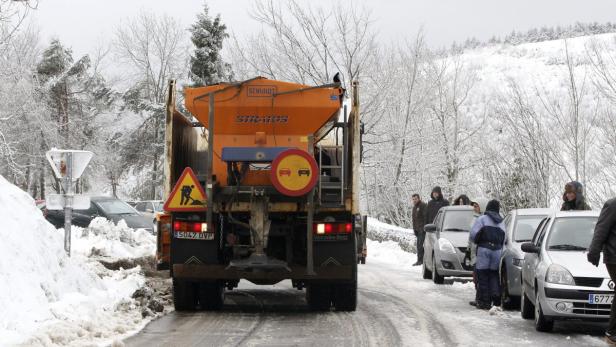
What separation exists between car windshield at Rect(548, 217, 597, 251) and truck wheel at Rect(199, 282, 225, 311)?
4.46 m

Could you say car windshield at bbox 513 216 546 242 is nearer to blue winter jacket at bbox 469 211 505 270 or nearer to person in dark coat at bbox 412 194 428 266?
blue winter jacket at bbox 469 211 505 270

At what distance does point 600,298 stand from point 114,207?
19.0 meters

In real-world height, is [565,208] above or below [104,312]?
above

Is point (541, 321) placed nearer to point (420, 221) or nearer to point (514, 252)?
point (514, 252)

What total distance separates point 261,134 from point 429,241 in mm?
7434

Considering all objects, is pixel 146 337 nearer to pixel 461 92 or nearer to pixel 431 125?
pixel 431 125

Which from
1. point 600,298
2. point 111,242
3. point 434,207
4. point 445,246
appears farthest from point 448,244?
point 600,298

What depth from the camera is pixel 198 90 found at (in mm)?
11219

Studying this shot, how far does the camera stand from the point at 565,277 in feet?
30.9

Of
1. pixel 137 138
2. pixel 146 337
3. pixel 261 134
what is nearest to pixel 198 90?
pixel 261 134

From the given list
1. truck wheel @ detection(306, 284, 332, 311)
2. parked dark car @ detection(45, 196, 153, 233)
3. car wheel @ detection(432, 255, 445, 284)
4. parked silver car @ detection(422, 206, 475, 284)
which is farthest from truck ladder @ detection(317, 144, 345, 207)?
parked dark car @ detection(45, 196, 153, 233)

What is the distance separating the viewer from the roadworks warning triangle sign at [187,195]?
1080 cm

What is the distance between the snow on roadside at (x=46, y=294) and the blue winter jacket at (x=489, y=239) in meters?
4.94

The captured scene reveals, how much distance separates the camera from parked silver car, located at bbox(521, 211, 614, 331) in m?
9.22
